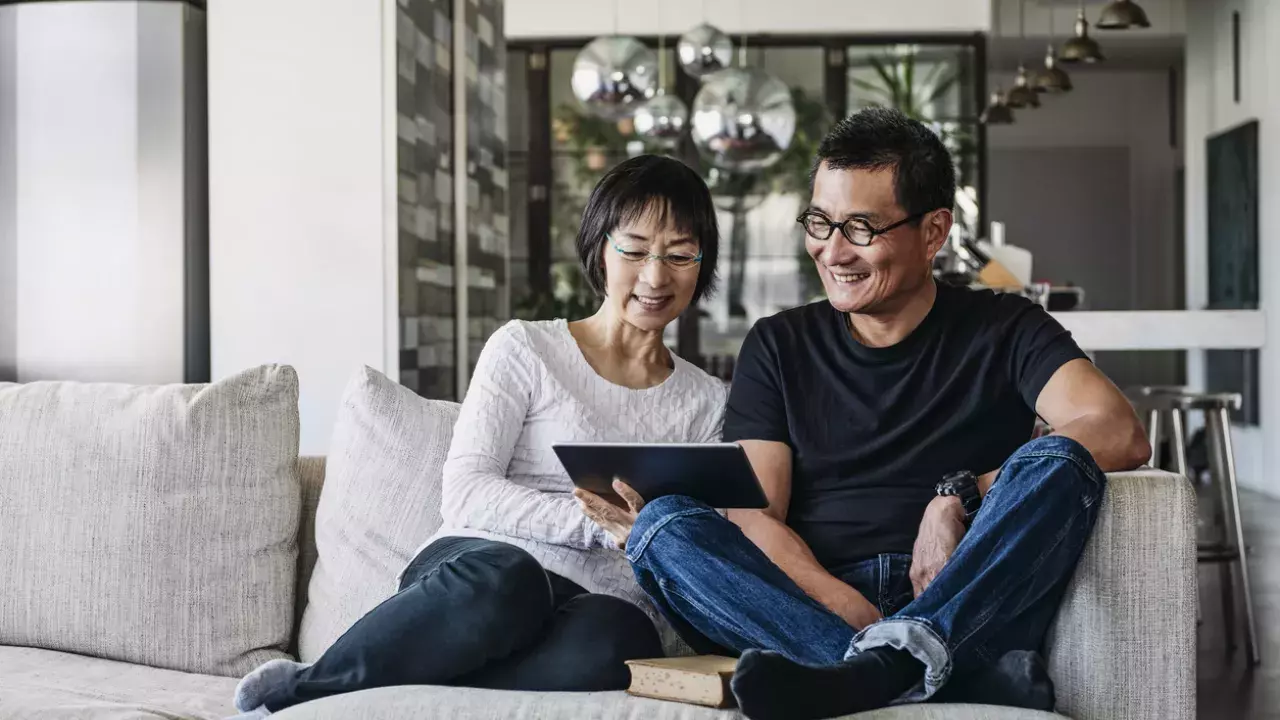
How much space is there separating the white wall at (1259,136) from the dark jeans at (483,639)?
230 inches

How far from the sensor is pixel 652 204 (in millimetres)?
2096

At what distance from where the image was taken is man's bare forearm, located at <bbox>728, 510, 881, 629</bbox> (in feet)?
5.94

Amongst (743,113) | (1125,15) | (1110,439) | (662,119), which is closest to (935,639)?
(1110,439)

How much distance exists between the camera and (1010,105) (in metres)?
6.95

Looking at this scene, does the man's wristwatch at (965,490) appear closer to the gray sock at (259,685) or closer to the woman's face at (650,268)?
the woman's face at (650,268)

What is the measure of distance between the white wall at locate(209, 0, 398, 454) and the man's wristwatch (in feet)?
5.11

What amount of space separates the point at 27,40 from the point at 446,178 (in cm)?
108

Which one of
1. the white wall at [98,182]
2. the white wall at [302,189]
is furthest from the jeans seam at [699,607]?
the white wall at [98,182]

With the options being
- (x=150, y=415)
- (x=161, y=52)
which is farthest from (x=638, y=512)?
(x=161, y=52)

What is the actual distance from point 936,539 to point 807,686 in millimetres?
420

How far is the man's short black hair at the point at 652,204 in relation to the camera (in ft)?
6.88

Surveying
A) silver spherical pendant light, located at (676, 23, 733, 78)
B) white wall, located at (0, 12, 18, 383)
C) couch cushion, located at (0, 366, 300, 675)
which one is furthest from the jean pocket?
silver spherical pendant light, located at (676, 23, 733, 78)

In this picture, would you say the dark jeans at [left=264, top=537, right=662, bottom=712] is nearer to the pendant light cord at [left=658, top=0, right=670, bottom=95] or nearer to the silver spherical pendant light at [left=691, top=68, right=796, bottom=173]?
the silver spherical pendant light at [left=691, top=68, right=796, bottom=173]

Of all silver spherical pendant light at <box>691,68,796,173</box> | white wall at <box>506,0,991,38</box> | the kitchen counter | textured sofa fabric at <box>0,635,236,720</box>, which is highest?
white wall at <box>506,0,991,38</box>
